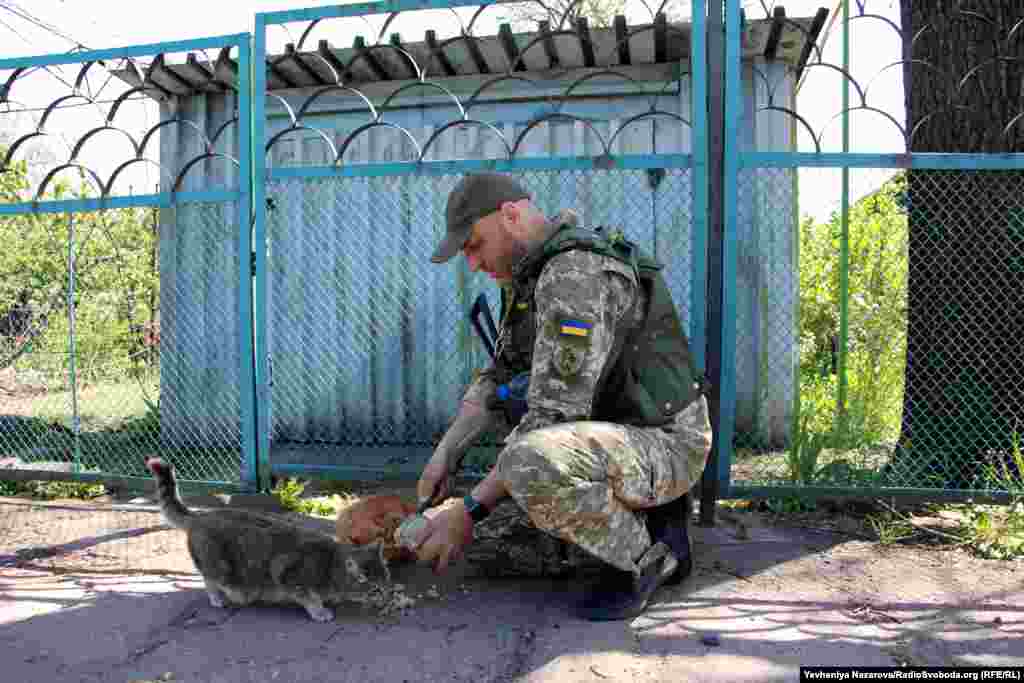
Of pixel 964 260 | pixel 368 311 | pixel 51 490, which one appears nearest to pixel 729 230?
pixel 964 260

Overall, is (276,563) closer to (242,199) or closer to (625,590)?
(625,590)

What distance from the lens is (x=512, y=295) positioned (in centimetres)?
296

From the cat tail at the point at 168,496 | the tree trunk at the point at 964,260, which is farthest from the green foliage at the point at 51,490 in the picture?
the tree trunk at the point at 964,260

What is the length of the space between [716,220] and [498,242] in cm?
132

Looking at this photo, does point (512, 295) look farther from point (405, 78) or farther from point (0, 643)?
point (405, 78)

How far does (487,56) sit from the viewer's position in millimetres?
5578

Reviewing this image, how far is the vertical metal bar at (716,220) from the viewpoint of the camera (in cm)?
361

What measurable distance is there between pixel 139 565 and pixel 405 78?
3955 millimetres

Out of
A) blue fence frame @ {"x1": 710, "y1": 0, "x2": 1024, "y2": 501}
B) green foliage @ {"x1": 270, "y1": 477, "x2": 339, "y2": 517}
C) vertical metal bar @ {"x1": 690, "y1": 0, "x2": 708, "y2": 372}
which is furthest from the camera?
green foliage @ {"x1": 270, "y1": 477, "x2": 339, "y2": 517}

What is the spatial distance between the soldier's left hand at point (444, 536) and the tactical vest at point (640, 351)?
2.22ft

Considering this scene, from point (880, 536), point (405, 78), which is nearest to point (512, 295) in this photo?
point (880, 536)

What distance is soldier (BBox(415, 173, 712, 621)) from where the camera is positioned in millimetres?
2533

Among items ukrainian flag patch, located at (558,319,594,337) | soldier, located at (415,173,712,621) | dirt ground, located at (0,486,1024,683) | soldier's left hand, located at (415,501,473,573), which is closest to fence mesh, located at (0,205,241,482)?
dirt ground, located at (0,486,1024,683)

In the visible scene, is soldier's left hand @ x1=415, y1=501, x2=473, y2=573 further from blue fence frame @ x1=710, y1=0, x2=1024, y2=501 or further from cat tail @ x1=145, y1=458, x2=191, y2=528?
blue fence frame @ x1=710, y1=0, x2=1024, y2=501
